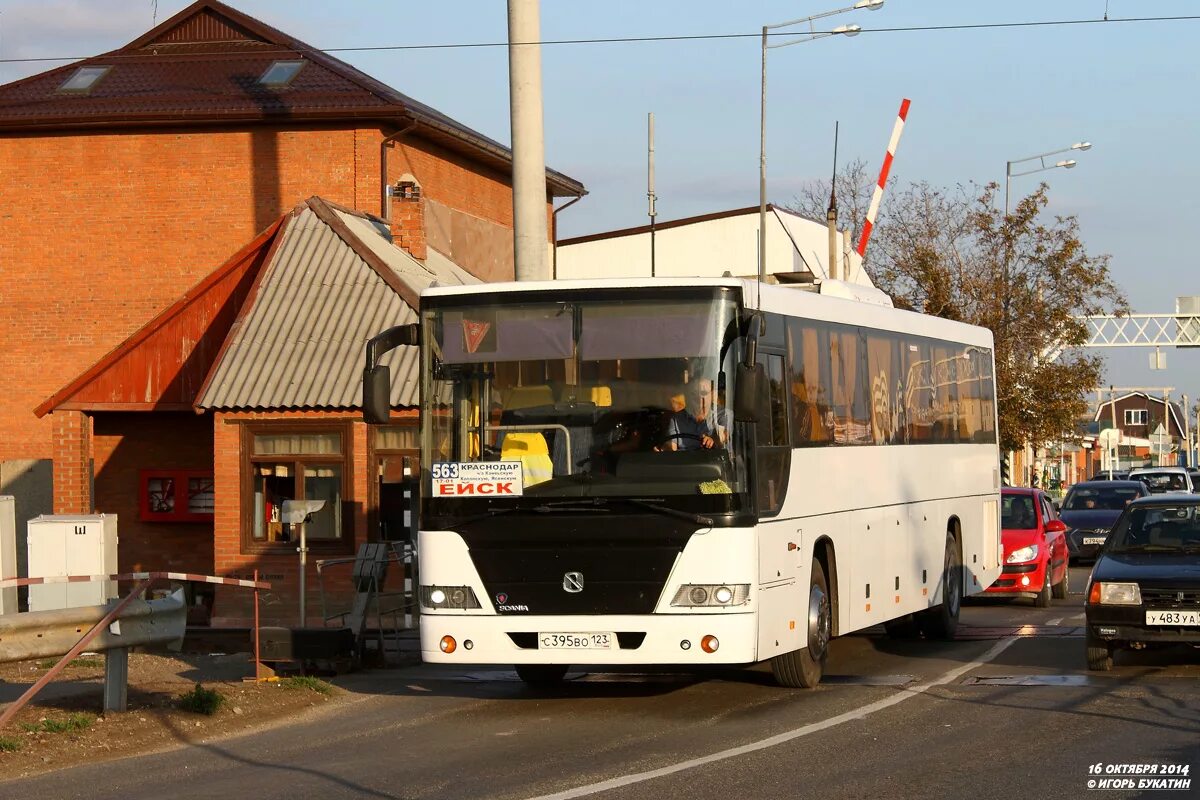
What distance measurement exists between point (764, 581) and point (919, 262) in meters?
34.3

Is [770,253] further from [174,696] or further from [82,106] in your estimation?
[174,696]

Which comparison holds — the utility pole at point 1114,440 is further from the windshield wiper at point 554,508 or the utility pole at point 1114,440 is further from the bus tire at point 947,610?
the windshield wiper at point 554,508

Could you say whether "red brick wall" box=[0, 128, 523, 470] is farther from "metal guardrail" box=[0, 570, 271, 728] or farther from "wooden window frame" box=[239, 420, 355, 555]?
"metal guardrail" box=[0, 570, 271, 728]

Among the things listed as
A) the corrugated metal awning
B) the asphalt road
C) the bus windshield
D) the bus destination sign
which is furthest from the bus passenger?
the corrugated metal awning

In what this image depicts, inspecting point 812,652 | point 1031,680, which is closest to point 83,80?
point 812,652

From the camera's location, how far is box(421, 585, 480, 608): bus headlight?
12.7 metres

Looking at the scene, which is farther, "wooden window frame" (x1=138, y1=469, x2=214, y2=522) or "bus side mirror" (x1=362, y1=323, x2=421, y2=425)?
"wooden window frame" (x1=138, y1=469, x2=214, y2=522)

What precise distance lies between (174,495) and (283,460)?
13.4ft

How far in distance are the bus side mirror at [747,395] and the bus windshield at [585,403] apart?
0.35 m

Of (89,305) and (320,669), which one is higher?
(89,305)

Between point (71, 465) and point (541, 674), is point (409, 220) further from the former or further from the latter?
point (541, 674)

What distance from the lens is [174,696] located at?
13969 mm

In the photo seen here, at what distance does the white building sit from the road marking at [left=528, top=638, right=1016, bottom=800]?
115 feet

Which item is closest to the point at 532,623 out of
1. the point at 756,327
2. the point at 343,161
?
the point at 756,327
